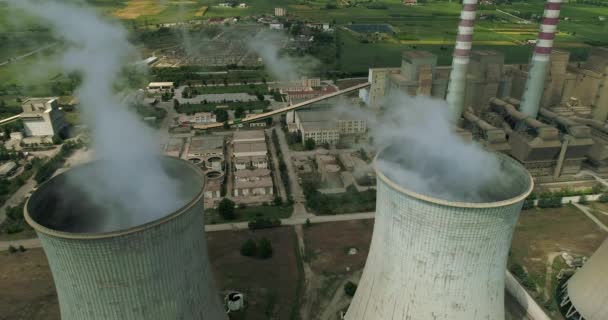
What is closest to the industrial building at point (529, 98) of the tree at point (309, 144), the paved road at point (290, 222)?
the tree at point (309, 144)

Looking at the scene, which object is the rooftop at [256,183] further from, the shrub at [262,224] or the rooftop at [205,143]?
the rooftop at [205,143]

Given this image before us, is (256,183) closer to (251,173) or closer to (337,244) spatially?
(251,173)

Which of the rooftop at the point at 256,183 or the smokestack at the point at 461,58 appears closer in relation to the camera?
the rooftop at the point at 256,183

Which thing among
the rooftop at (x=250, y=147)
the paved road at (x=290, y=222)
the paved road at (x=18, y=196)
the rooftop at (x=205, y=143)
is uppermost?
the rooftop at (x=250, y=147)

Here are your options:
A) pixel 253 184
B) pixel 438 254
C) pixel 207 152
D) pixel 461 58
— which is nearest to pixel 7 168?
pixel 207 152

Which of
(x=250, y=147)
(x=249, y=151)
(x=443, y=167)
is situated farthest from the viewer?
(x=250, y=147)

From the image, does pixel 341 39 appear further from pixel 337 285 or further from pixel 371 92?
pixel 337 285
